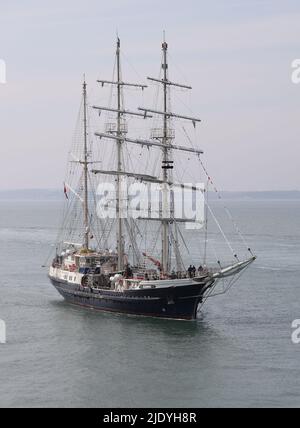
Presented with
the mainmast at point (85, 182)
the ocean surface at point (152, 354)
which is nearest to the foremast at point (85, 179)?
the mainmast at point (85, 182)

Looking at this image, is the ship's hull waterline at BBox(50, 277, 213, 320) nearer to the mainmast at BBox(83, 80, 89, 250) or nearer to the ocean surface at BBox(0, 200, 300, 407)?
the ocean surface at BBox(0, 200, 300, 407)

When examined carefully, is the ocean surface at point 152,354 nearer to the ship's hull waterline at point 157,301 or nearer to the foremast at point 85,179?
the ship's hull waterline at point 157,301

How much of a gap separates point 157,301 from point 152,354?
11.6 m

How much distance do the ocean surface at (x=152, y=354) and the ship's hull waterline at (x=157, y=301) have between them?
100cm

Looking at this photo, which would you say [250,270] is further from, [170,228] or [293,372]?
[293,372]

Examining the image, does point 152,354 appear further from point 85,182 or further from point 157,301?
point 85,182

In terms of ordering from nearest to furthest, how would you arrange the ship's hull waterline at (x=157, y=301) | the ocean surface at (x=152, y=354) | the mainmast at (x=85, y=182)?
the ocean surface at (x=152, y=354) < the ship's hull waterline at (x=157, y=301) < the mainmast at (x=85, y=182)

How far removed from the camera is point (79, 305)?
254 feet

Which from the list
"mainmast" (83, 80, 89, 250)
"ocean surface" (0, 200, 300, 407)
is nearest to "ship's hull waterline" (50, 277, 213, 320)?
"ocean surface" (0, 200, 300, 407)

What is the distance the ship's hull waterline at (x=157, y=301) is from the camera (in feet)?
224

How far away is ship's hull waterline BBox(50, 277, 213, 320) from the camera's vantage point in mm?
68188
